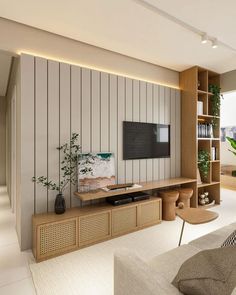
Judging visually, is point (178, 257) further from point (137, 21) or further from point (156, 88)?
point (156, 88)

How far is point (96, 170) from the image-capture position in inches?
106

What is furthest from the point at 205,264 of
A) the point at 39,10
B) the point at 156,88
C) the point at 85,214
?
the point at 156,88

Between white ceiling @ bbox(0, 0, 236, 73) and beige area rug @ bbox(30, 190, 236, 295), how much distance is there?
7.27 ft

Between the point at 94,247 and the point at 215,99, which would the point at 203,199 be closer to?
the point at 215,99

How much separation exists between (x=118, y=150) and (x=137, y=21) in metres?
1.67

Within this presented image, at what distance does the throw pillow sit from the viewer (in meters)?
0.77

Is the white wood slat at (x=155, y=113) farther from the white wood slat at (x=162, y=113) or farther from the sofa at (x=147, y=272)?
the sofa at (x=147, y=272)

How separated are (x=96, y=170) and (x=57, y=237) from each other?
3.13ft

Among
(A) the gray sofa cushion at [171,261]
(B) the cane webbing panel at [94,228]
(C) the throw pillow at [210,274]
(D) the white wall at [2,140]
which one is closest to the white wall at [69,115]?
(B) the cane webbing panel at [94,228]

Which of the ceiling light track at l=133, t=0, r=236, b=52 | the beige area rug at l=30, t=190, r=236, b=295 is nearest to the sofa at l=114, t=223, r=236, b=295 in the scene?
the beige area rug at l=30, t=190, r=236, b=295


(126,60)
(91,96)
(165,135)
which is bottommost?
(165,135)

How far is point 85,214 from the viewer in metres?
2.32

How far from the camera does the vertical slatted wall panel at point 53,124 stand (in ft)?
7.81

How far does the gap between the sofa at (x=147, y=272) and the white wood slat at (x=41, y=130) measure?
1493 mm
